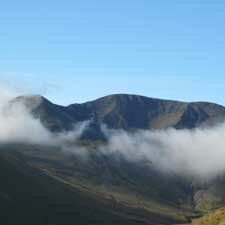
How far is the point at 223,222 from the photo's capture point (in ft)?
237

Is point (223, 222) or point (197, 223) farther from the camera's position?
point (197, 223)

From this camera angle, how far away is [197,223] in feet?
265

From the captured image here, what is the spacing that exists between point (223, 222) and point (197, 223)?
892cm
